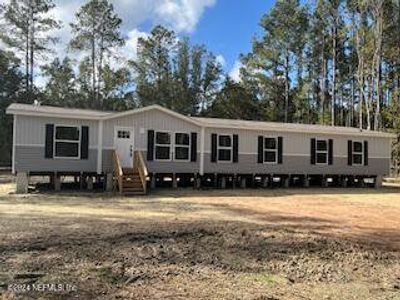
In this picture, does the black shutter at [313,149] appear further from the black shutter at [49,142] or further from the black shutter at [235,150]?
the black shutter at [49,142]

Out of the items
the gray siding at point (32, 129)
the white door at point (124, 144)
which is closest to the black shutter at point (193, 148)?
the white door at point (124, 144)

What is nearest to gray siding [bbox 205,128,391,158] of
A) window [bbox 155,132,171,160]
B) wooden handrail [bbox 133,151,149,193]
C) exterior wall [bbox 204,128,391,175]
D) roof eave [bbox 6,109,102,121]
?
exterior wall [bbox 204,128,391,175]

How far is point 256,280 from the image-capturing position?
20.5 ft

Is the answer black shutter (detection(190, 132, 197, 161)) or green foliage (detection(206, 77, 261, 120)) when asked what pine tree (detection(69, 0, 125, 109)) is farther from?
black shutter (detection(190, 132, 197, 161))

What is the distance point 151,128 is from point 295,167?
7360 mm

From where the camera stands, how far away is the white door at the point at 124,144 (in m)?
19.3

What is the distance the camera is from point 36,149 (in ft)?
58.6

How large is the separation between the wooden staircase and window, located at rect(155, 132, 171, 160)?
110 centimetres

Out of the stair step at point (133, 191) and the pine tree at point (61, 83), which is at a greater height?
the pine tree at point (61, 83)

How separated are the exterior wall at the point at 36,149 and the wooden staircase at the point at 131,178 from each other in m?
1.30

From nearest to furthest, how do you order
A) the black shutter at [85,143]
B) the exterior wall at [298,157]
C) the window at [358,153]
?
the black shutter at [85,143] < the exterior wall at [298,157] < the window at [358,153]

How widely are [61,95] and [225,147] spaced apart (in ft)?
97.7

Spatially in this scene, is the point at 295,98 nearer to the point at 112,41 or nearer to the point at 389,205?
the point at 112,41

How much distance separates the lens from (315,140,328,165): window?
77.3 feet
